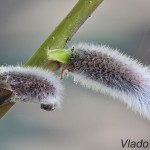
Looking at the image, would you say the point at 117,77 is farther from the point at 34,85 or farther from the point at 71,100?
the point at 71,100

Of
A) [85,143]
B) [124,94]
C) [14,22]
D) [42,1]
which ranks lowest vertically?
[124,94]

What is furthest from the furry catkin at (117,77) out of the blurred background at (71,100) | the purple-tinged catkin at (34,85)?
the blurred background at (71,100)

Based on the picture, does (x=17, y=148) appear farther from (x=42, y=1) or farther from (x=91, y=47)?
(x=91, y=47)

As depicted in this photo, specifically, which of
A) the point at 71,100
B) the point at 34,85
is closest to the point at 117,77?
the point at 34,85

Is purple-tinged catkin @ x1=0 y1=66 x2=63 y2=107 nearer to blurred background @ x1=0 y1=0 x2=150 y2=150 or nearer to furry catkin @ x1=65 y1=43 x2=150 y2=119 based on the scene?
furry catkin @ x1=65 y1=43 x2=150 y2=119

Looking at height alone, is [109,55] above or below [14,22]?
below

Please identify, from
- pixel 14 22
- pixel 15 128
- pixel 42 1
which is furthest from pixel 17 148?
pixel 42 1
